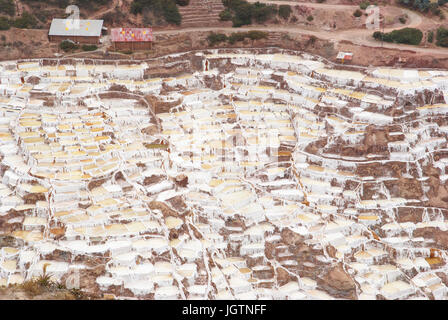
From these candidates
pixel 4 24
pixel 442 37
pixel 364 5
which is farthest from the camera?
pixel 364 5

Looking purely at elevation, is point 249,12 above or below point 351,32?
above

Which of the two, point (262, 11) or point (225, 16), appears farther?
point (225, 16)

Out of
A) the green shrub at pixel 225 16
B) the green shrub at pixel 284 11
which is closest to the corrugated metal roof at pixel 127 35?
the green shrub at pixel 225 16

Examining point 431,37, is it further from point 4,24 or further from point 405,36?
point 4,24

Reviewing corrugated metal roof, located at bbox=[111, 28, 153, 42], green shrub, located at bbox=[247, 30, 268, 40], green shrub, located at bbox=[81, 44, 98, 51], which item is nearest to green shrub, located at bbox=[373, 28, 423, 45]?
green shrub, located at bbox=[247, 30, 268, 40]

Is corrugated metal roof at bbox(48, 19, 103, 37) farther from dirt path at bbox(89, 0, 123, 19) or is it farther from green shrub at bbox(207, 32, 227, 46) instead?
green shrub at bbox(207, 32, 227, 46)

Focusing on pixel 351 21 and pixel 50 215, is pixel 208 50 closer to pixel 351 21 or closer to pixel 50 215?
pixel 351 21

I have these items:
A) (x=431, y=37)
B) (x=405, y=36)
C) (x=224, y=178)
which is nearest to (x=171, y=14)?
(x=405, y=36)

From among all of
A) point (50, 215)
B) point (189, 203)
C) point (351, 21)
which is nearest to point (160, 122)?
point (189, 203)
